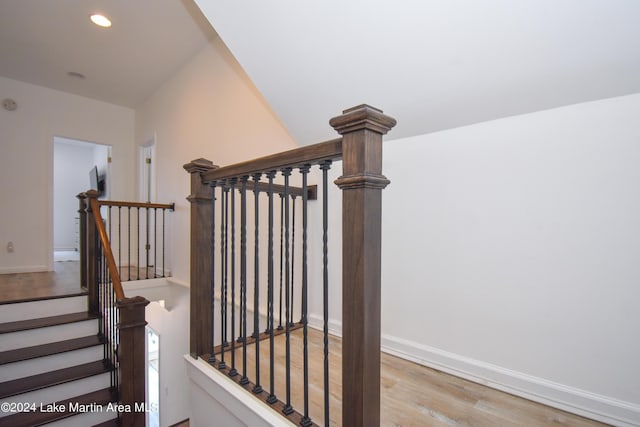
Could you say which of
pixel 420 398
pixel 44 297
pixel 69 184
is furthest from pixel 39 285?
pixel 69 184

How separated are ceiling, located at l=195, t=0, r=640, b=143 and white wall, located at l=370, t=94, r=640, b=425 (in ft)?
0.40

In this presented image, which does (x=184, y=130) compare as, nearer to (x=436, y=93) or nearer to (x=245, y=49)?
(x=245, y=49)

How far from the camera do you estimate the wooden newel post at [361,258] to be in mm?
883

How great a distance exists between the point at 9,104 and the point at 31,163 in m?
0.81

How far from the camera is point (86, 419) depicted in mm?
2152

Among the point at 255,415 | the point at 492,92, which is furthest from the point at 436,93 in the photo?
the point at 255,415

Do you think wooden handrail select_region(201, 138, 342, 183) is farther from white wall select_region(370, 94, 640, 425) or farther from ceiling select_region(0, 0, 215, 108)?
ceiling select_region(0, 0, 215, 108)

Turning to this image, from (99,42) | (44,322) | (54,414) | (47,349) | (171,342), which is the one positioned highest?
(99,42)

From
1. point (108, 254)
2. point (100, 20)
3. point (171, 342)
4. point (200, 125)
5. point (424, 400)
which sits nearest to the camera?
point (424, 400)

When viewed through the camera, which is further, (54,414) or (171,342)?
(171,342)

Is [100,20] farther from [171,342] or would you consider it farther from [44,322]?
[171,342]

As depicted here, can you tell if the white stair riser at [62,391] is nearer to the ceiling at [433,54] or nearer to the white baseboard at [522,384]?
the white baseboard at [522,384]

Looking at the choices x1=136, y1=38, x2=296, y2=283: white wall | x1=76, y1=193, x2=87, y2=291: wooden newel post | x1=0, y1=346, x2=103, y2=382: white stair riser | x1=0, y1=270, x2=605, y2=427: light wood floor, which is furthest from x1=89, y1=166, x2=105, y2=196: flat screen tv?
x1=0, y1=270, x2=605, y2=427: light wood floor

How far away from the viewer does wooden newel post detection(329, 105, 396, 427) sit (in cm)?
88
